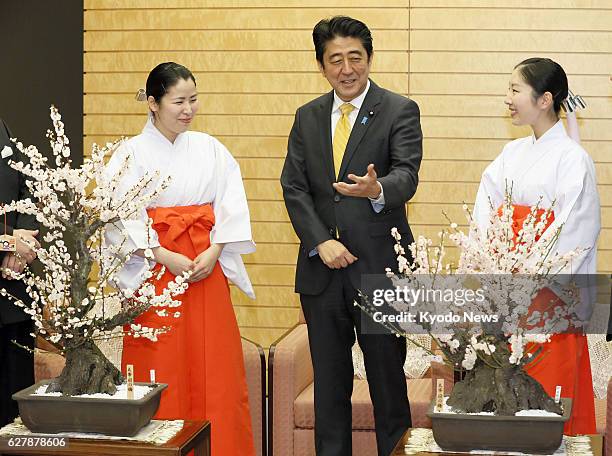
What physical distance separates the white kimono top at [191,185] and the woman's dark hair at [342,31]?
582 mm

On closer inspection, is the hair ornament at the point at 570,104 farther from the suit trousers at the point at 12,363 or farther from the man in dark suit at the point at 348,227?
the suit trousers at the point at 12,363

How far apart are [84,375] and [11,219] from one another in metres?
1.20

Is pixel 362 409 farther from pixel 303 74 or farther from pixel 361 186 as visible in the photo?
pixel 303 74

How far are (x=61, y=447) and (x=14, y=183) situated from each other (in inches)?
54.8

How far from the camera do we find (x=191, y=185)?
3.47m

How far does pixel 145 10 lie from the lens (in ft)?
16.9

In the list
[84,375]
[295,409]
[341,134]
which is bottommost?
[295,409]

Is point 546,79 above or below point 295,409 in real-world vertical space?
above

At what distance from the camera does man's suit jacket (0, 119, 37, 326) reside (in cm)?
338

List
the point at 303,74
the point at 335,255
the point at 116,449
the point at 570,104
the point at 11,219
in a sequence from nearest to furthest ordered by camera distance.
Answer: the point at 116,449 → the point at 335,255 → the point at 570,104 → the point at 11,219 → the point at 303,74

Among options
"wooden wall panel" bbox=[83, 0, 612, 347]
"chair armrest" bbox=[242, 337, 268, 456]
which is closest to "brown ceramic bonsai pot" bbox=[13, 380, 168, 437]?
"chair armrest" bbox=[242, 337, 268, 456]

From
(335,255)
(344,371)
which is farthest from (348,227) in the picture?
(344,371)

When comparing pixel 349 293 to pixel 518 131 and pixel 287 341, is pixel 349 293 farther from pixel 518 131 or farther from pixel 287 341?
pixel 518 131

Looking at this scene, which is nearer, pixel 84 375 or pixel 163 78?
pixel 84 375
